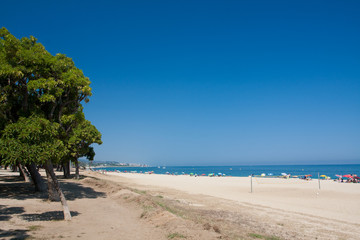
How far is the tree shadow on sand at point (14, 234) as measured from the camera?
768 cm

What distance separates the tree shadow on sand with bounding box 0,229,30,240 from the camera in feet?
25.2

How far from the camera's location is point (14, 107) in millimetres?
14070

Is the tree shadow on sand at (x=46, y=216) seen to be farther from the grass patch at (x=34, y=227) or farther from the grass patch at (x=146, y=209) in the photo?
the grass patch at (x=146, y=209)

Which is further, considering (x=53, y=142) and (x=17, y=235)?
(x=53, y=142)

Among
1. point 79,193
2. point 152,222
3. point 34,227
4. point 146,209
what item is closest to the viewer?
point 34,227

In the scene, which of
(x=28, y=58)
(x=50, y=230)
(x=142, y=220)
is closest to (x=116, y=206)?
(x=142, y=220)


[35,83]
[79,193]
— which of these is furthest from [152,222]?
[79,193]

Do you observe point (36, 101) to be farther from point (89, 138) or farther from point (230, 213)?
point (89, 138)

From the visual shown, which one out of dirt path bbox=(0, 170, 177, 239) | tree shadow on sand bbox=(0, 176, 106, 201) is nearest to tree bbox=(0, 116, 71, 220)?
dirt path bbox=(0, 170, 177, 239)

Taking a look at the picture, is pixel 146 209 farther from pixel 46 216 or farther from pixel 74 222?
pixel 46 216

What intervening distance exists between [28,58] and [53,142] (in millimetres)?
4591

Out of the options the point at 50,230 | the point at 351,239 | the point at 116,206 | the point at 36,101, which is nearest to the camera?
the point at 50,230

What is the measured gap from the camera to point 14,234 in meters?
8.00

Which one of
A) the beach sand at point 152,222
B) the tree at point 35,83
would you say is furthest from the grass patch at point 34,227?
the tree at point 35,83
